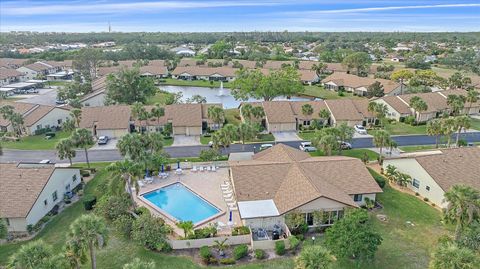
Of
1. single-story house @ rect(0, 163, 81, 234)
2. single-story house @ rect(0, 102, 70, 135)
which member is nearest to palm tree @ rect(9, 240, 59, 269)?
single-story house @ rect(0, 163, 81, 234)

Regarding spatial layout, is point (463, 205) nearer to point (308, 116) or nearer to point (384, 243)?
point (384, 243)

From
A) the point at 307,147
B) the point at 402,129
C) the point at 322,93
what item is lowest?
the point at 307,147

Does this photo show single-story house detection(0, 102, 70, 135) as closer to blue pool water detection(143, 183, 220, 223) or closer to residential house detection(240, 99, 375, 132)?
blue pool water detection(143, 183, 220, 223)

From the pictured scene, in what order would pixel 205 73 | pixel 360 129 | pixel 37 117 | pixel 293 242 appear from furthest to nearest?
pixel 205 73, pixel 37 117, pixel 360 129, pixel 293 242

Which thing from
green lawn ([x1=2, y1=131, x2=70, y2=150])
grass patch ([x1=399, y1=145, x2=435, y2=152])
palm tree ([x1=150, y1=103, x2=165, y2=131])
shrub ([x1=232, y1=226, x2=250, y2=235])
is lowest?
shrub ([x1=232, y1=226, x2=250, y2=235])

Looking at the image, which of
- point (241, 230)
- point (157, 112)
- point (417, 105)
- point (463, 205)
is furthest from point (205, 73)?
point (463, 205)

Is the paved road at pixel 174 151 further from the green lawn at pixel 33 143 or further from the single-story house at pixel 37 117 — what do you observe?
the single-story house at pixel 37 117

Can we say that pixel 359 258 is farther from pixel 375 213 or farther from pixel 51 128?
pixel 51 128
